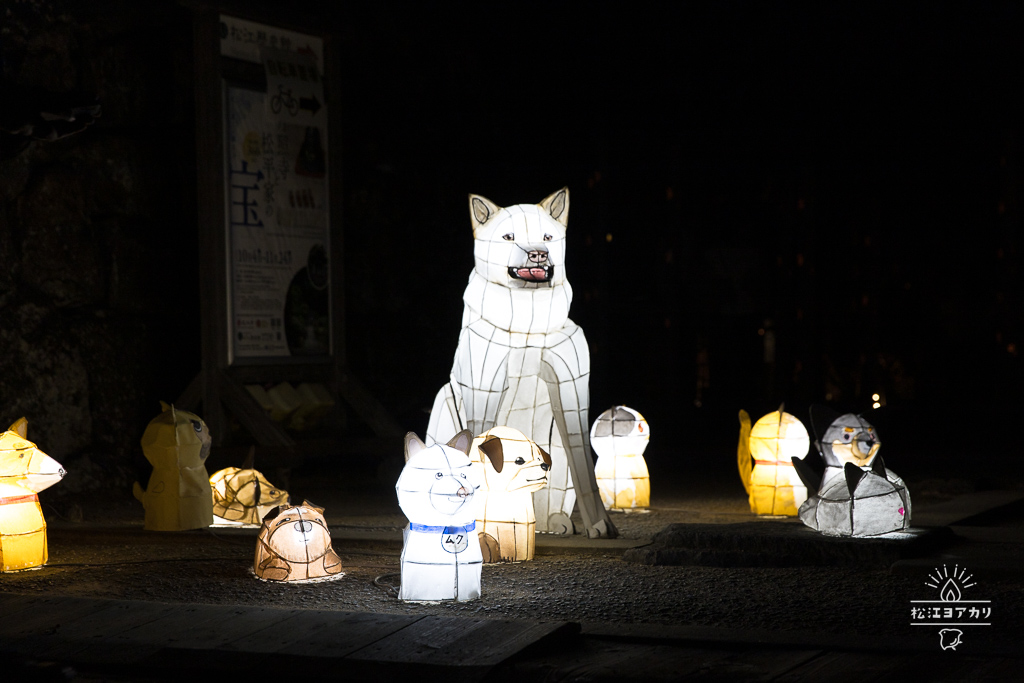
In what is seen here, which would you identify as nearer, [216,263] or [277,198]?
[216,263]

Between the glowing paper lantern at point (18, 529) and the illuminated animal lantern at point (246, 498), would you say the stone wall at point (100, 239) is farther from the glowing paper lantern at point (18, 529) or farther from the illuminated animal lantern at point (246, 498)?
the glowing paper lantern at point (18, 529)

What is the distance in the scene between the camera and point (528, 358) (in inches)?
268

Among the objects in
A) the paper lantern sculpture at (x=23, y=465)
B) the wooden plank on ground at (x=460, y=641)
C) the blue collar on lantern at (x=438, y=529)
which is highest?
the paper lantern sculpture at (x=23, y=465)

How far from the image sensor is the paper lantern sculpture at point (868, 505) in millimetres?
5957

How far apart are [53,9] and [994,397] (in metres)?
11.3

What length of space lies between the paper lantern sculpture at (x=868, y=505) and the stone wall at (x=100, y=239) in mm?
6063

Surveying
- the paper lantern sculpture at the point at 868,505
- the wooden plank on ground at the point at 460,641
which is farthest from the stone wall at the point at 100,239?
the paper lantern sculpture at the point at 868,505

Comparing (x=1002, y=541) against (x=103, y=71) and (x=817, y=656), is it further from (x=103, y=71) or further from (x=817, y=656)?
(x=103, y=71)

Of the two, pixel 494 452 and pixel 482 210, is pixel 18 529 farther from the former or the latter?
pixel 482 210

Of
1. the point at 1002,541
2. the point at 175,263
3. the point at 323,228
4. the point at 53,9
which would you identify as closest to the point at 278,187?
the point at 323,228

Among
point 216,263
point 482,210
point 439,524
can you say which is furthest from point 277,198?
point 439,524

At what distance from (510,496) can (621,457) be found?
1.99 metres

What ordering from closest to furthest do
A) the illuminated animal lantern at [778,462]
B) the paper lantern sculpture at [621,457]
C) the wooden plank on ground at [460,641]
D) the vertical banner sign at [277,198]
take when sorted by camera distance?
the wooden plank on ground at [460,641] → the illuminated animal lantern at [778,462] → the paper lantern sculpture at [621,457] → the vertical banner sign at [277,198]

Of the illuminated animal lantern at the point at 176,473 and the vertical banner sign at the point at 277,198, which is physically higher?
the vertical banner sign at the point at 277,198
